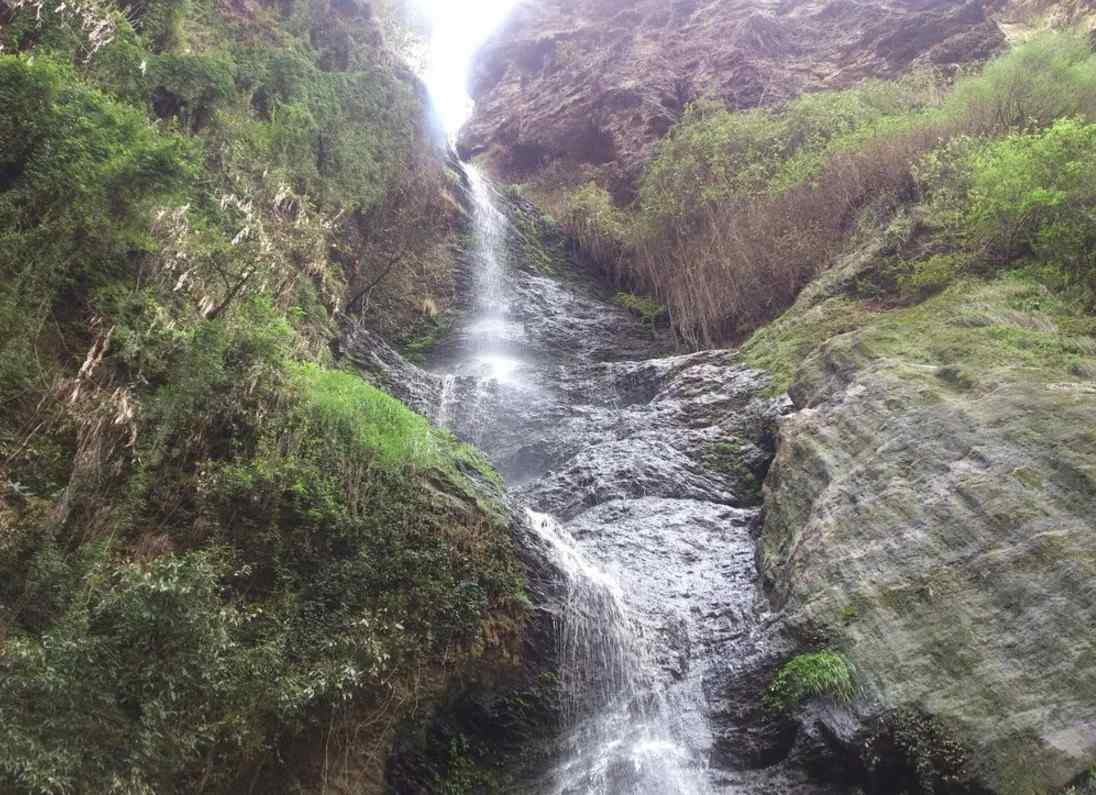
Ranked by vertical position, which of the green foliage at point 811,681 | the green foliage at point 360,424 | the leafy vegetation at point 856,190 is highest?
the leafy vegetation at point 856,190

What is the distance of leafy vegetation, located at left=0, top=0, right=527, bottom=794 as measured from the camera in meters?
5.71

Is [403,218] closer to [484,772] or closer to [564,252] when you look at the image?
[564,252]

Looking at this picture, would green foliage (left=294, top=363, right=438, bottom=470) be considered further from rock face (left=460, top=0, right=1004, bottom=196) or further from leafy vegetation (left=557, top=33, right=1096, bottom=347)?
rock face (left=460, top=0, right=1004, bottom=196)

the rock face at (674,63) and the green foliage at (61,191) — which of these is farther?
the rock face at (674,63)

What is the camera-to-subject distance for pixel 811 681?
27.3 feet

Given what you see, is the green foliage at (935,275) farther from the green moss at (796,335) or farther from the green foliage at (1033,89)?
the green foliage at (1033,89)

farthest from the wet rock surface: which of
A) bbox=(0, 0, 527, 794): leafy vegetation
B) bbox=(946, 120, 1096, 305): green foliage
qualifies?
bbox=(946, 120, 1096, 305): green foliage

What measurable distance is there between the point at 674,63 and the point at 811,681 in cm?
3332

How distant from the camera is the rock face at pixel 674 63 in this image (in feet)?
98.5

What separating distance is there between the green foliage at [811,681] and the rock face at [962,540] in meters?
0.17

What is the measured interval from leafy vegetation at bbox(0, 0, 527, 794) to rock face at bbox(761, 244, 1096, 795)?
395cm

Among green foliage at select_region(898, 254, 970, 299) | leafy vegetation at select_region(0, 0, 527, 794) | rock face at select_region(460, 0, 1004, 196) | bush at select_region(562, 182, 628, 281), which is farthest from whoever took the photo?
rock face at select_region(460, 0, 1004, 196)

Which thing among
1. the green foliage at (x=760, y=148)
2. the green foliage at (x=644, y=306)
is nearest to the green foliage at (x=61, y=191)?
the green foliage at (x=644, y=306)

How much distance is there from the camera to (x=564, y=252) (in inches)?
1116
